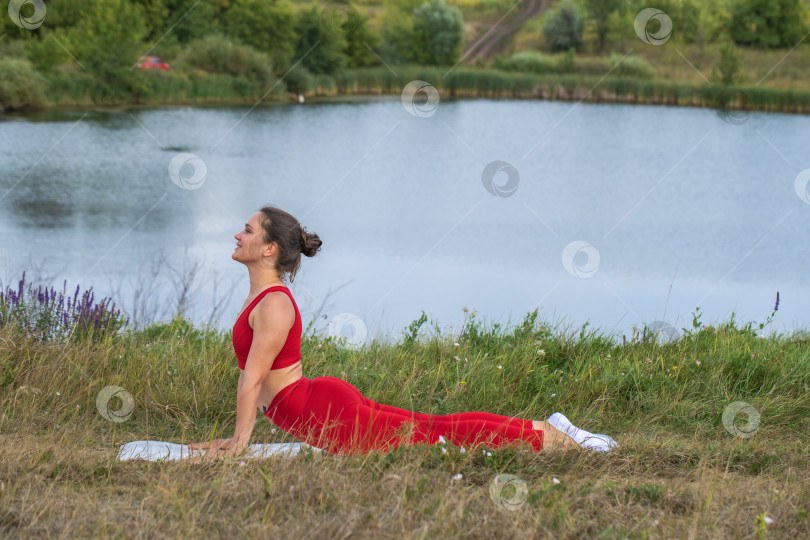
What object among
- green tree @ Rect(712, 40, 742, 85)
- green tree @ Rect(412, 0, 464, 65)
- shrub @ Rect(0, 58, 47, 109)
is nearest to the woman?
shrub @ Rect(0, 58, 47, 109)

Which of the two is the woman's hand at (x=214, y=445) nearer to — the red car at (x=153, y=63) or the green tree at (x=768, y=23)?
the red car at (x=153, y=63)

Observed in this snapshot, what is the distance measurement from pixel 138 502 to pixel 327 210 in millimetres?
9470

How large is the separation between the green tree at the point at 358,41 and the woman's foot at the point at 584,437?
2452 centimetres

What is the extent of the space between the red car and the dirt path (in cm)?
1038

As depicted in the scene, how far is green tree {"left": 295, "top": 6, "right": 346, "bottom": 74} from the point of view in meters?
26.0

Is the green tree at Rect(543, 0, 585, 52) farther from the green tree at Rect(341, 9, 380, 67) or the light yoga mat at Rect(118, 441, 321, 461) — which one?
the light yoga mat at Rect(118, 441, 321, 461)

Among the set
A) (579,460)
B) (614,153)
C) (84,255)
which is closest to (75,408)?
(579,460)

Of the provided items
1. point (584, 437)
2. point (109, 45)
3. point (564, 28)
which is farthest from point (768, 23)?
point (584, 437)

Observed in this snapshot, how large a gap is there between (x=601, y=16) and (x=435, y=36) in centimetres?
654

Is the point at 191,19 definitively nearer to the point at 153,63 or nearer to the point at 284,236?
the point at 153,63

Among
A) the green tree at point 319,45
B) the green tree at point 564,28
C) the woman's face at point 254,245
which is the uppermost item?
the green tree at point 564,28

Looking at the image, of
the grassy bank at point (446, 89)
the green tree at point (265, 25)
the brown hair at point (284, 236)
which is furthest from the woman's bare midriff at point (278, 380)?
the green tree at point (265, 25)

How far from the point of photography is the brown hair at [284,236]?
353 cm

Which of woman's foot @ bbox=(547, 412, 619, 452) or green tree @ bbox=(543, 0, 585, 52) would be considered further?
green tree @ bbox=(543, 0, 585, 52)
